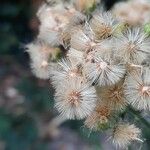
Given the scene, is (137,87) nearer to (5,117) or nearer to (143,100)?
(143,100)

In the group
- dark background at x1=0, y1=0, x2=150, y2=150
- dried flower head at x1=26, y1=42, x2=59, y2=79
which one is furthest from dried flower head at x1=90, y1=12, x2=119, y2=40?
dark background at x1=0, y1=0, x2=150, y2=150

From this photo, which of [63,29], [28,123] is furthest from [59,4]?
[28,123]

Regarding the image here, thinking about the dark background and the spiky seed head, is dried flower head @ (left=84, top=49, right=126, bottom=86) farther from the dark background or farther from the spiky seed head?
the dark background

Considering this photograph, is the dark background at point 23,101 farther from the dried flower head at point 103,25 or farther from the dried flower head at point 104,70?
the dried flower head at point 104,70

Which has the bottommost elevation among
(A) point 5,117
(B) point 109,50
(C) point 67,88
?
(A) point 5,117

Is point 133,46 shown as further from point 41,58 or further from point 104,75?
point 41,58

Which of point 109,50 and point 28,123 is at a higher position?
point 109,50

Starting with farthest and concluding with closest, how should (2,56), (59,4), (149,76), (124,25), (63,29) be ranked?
(2,56)
(59,4)
(63,29)
(124,25)
(149,76)
